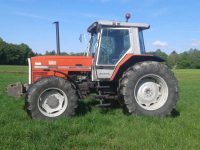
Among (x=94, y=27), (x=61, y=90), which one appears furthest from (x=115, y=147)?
(x=94, y=27)

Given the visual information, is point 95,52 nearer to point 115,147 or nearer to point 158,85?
point 158,85

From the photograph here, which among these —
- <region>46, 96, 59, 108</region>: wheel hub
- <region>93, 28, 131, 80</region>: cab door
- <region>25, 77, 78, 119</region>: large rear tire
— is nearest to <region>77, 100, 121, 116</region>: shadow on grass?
<region>25, 77, 78, 119</region>: large rear tire

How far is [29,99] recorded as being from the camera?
8.73m

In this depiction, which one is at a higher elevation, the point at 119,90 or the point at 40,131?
the point at 119,90

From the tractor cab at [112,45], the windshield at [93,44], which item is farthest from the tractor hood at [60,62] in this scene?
the windshield at [93,44]

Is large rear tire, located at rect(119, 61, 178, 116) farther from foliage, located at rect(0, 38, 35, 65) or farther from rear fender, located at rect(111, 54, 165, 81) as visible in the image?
foliage, located at rect(0, 38, 35, 65)

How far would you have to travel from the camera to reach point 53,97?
9.03 metres

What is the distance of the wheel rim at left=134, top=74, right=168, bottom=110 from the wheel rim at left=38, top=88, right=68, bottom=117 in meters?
1.86

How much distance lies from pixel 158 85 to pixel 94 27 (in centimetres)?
232

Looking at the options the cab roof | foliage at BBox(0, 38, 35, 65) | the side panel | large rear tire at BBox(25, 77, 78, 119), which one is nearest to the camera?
large rear tire at BBox(25, 77, 78, 119)

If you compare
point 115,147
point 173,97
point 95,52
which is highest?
point 95,52

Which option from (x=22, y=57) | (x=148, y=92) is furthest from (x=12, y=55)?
(x=148, y=92)

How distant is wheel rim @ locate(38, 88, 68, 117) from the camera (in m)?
8.97

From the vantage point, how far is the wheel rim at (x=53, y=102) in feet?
29.4
